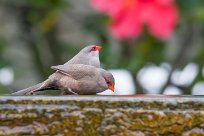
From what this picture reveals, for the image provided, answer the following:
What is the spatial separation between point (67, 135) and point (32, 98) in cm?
8

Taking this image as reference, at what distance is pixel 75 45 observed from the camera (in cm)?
297

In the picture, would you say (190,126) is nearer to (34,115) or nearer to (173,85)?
(34,115)

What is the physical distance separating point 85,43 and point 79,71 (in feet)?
5.46

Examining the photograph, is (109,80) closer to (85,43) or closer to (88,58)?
(88,58)

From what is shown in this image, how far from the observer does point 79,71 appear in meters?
1.41

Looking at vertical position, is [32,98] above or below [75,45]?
below

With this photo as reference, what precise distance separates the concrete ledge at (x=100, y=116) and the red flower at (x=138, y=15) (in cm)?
76

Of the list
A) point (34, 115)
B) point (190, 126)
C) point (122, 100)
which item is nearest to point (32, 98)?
point (34, 115)

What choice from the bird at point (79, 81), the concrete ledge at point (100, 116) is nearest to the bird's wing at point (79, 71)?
the bird at point (79, 81)

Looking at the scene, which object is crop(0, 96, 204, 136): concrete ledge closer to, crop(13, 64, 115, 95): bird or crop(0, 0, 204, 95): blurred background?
crop(13, 64, 115, 95): bird

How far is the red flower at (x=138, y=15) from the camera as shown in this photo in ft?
6.33

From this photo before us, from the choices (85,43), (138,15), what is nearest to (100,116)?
(138,15)

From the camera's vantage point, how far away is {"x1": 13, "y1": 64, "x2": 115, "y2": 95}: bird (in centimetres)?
137

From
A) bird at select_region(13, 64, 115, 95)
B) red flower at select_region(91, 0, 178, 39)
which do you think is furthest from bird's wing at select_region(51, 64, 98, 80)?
red flower at select_region(91, 0, 178, 39)
